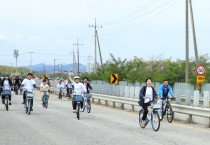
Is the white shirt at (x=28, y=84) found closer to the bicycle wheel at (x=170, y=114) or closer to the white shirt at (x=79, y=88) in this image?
the white shirt at (x=79, y=88)

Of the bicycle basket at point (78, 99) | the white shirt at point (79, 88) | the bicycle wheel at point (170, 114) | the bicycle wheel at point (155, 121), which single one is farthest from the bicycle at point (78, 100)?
the bicycle wheel at point (155, 121)

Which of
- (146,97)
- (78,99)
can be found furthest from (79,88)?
(146,97)

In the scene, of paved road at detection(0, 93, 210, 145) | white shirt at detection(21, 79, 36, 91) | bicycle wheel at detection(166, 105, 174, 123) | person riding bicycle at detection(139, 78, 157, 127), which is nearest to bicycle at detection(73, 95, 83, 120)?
paved road at detection(0, 93, 210, 145)

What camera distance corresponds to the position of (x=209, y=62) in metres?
49.7

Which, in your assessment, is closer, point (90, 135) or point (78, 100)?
point (90, 135)

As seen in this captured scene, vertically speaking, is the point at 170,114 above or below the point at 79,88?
below

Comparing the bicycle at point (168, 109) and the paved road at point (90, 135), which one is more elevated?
the bicycle at point (168, 109)

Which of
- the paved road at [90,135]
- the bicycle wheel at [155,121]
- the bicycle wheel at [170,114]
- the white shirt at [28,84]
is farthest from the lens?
the white shirt at [28,84]

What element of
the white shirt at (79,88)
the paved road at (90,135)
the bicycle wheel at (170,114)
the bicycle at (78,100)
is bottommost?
the paved road at (90,135)

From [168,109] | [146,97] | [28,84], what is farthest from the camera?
[28,84]

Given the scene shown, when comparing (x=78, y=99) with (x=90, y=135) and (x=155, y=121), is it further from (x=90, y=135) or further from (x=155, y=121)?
(x=90, y=135)

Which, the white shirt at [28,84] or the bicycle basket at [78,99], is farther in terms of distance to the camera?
the white shirt at [28,84]

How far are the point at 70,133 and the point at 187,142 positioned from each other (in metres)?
3.58

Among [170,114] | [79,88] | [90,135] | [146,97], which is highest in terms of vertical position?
[79,88]
